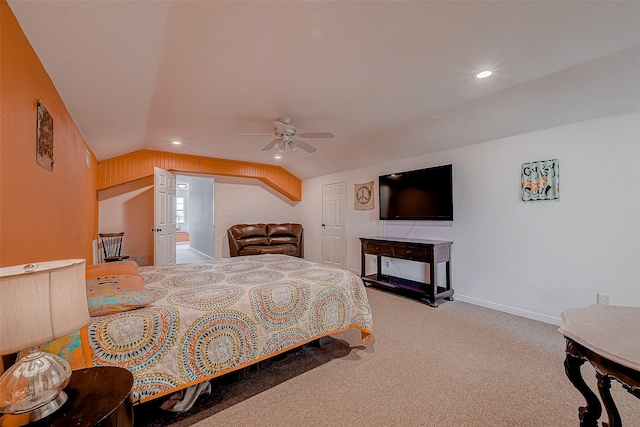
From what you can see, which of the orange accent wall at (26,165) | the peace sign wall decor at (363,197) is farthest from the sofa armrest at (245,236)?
the orange accent wall at (26,165)

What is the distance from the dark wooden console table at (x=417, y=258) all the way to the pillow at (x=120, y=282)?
3210 millimetres

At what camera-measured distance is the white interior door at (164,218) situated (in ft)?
13.8

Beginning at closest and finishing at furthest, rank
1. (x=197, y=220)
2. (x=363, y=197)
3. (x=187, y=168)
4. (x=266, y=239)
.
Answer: (x=187, y=168), (x=363, y=197), (x=266, y=239), (x=197, y=220)

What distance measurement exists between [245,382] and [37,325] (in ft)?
4.97

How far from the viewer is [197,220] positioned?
8055 mm

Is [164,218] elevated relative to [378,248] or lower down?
elevated

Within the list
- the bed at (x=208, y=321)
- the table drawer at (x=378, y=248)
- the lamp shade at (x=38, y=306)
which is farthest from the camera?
the table drawer at (x=378, y=248)

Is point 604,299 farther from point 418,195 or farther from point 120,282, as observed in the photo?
point 120,282

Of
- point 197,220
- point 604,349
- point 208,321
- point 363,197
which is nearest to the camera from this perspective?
point 604,349

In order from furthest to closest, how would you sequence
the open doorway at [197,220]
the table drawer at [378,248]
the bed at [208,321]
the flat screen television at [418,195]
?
the open doorway at [197,220] → the table drawer at [378,248] → the flat screen television at [418,195] → the bed at [208,321]

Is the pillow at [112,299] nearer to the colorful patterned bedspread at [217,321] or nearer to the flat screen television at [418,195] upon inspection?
the colorful patterned bedspread at [217,321]

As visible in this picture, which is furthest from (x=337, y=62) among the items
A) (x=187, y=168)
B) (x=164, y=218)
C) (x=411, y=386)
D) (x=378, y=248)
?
(x=187, y=168)

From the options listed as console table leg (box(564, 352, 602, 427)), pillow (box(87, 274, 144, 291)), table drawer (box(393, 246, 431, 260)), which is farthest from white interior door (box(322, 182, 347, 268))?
console table leg (box(564, 352, 602, 427))

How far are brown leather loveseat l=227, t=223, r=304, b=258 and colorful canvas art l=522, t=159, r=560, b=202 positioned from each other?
14.4ft
